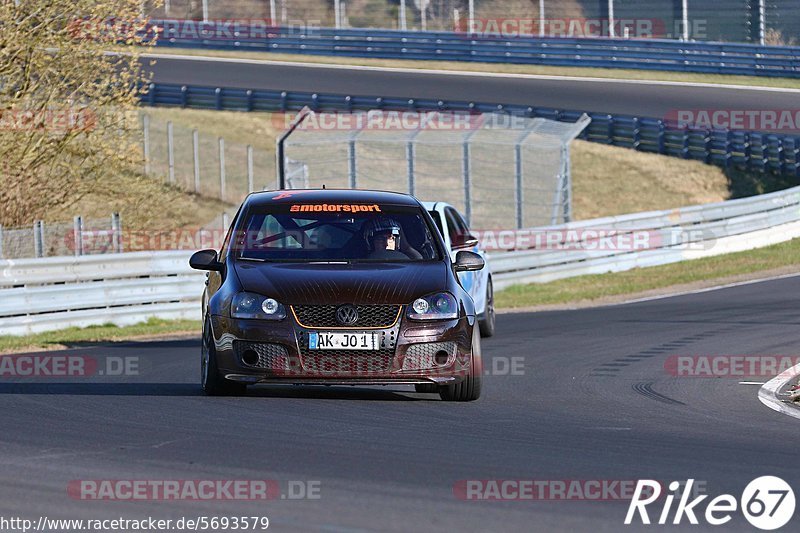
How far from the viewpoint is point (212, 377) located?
989 centimetres

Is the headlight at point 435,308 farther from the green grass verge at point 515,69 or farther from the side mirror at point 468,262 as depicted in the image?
the green grass verge at point 515,69

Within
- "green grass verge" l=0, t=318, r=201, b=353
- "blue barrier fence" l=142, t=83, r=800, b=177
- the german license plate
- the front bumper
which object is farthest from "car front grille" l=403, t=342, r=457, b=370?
"blue barrier fence" l=142, t=83, r=800, b=177

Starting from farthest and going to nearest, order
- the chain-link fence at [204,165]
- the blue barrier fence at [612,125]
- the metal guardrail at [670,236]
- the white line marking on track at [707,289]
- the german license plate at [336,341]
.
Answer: the blue barrier fence at [612,125], the chain-link fence at [204,165], the metal guardrail at [670,236], the white line marking on track at [707,289], the german license plate at [336,341]

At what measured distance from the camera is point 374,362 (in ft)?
30.8

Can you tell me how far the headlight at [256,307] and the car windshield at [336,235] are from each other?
0.65 metres

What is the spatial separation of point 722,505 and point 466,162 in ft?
70.4

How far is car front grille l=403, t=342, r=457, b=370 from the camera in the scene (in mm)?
9469

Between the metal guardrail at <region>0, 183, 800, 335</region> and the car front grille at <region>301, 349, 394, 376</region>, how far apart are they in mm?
9364

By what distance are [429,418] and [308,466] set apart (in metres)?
2.10

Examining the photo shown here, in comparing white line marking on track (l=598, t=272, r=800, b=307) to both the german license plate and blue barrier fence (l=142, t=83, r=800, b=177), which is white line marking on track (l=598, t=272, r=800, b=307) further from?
the german license plate

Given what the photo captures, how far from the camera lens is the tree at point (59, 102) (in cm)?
2119

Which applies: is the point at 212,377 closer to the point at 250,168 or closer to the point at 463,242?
the point at 463,242

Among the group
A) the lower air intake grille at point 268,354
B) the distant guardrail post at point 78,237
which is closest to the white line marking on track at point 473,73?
the distant guardrail post at point 78,237

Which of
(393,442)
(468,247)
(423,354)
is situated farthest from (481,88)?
(393,442)
